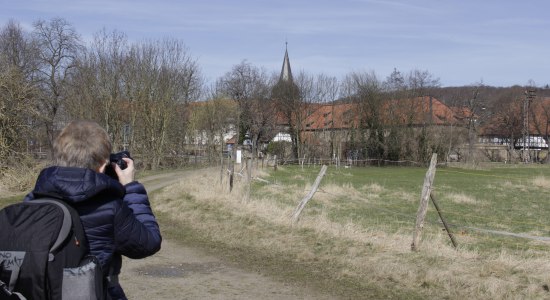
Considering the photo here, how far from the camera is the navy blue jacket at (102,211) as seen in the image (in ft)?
8.99

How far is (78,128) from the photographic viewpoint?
3012 millimetres

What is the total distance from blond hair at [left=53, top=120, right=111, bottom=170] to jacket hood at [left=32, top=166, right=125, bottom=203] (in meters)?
0.12

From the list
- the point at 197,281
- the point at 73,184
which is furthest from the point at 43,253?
the point at 197,281

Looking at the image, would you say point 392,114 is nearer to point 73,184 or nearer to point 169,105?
point 169,105

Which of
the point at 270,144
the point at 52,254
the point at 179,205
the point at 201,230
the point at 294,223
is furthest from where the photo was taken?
the point at 270,144

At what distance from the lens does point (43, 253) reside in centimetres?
256

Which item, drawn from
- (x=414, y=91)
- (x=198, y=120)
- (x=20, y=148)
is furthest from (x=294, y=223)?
(x=414, y=91)

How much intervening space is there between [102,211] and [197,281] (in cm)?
577

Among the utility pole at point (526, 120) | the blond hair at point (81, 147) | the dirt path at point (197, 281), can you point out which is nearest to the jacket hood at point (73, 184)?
the blond hair at point (81, 147)

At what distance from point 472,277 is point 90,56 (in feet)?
128

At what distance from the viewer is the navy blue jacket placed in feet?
8.99

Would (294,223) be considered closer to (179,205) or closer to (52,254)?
(179,205)

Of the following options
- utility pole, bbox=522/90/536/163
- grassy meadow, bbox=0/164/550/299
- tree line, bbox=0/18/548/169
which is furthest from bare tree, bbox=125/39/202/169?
utility pole, bbox=522/90/536/163

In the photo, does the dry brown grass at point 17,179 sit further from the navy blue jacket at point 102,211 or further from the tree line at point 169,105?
the navy blue jacket at point 102,211
